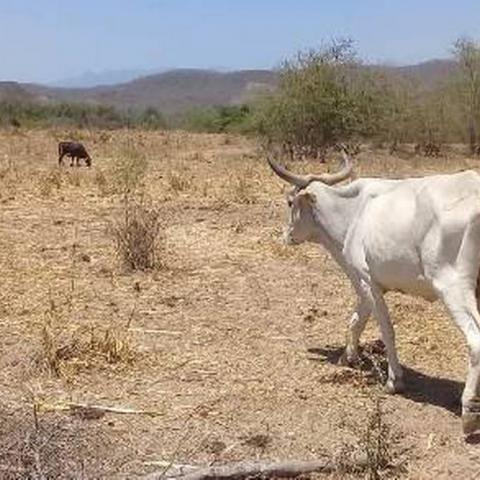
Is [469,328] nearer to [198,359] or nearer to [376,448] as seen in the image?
[376,448]

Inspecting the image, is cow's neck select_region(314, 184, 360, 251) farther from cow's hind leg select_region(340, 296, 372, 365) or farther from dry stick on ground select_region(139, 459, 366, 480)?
dry stick on ground select_region(139, 459, 366, 480)

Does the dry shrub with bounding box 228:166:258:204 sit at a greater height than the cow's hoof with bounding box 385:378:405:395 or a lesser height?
greater

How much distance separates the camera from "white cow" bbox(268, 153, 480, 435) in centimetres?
620

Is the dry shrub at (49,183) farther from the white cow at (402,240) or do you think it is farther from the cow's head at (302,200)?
the white cow at (402,240)

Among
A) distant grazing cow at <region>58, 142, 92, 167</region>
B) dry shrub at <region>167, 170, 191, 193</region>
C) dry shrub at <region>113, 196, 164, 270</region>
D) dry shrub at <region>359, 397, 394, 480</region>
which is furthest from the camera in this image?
distant grazing cow at <region>58, 142, 92, 167</region>

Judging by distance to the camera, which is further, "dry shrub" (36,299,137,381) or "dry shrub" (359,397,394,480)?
"dry shrub" (36,299,137,381)

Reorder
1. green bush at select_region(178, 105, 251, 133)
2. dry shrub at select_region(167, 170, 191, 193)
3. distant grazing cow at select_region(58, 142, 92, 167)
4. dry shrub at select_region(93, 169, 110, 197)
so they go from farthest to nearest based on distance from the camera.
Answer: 1. green bush at select_region(178, 105, 251, 133)
2. distant grazing cow at select_region(58, 142, 92, 167)
3. dry shrub at select_region(167, 170, 191, 193)
4. dry shrub at select_region(93, 169, 110, 197)

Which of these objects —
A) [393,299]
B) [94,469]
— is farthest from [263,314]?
[94,469]

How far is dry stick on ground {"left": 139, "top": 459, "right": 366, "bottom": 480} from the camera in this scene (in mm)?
5543

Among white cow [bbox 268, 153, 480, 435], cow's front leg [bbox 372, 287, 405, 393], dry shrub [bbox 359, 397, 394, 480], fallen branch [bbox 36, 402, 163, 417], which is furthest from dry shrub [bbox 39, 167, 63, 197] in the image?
dry shrub [bbox 359, 397, 394, 480]

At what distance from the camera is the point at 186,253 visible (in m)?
12.1

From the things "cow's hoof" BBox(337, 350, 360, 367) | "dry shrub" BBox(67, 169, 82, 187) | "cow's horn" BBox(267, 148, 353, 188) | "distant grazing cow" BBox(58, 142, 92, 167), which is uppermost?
"cow's horn" BBox(267, 148, 353, 188)

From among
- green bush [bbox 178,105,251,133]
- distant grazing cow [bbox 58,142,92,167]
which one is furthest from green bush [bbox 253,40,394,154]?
green bush [bbox 178,105,251,133]

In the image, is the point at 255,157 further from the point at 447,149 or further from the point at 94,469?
the point at 94,469
